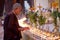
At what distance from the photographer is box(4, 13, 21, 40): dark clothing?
10.2 ft

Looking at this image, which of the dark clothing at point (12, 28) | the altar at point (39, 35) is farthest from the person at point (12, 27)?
the altar at point (39, 35)

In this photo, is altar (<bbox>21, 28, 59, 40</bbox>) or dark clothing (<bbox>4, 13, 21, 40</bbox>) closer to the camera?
altar (<bbox>21, 28, 59, 40</bbox>)

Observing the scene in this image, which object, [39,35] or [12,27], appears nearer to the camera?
[39,35]

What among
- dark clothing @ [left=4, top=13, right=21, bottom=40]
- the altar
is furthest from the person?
the altar

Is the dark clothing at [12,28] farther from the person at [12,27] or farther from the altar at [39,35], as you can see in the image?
the altar at [39,35]

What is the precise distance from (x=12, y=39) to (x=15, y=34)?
11cm

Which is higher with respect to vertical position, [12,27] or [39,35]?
[12,27]

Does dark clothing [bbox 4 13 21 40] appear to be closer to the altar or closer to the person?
the person

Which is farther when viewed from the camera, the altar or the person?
the person

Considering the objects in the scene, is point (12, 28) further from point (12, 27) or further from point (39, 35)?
point (39, 35)

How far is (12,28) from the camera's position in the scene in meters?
3.11

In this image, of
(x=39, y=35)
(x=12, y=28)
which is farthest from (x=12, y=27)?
(x=39, y=35)

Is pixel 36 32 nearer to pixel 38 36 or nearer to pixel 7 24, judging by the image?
pixel 38 36

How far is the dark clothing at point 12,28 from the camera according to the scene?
3.11 m
